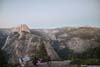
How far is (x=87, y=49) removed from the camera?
332 centimetres

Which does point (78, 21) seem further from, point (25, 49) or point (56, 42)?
point (25, 49)

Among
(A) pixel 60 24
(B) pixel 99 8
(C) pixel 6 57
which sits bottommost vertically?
(C) pixel 6 57

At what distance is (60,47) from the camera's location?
132 inches

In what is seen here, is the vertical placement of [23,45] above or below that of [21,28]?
below

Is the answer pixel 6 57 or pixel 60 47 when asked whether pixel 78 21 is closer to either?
pixel 60 47

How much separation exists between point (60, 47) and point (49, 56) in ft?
0.78

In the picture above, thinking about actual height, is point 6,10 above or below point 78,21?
above

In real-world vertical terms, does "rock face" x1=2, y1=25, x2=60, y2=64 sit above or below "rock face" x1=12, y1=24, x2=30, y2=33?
below

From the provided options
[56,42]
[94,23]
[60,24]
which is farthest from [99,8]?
[56,42]

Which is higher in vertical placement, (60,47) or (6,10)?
(6,10)

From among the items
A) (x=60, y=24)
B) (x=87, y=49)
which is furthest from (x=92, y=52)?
(x=60, y=24)

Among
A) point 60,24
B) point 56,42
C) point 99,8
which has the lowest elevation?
point 56,42

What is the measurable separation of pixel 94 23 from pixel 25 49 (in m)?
1.23

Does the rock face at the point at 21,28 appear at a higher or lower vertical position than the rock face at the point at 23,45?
higher
